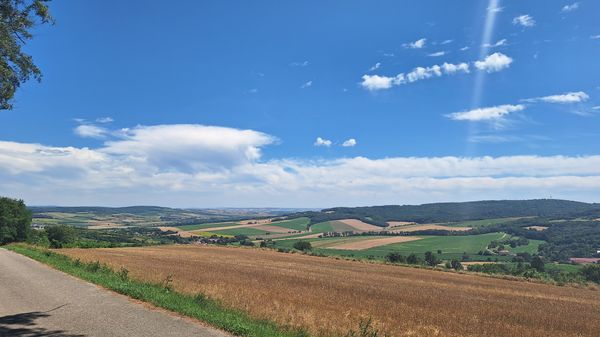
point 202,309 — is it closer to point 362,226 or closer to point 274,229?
point 274,229

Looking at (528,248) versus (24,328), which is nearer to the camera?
(24,328)

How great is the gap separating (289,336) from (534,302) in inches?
968

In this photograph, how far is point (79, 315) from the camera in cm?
1267

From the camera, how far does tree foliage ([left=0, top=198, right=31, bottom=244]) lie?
250ft

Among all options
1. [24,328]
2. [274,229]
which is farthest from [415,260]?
[274,229]

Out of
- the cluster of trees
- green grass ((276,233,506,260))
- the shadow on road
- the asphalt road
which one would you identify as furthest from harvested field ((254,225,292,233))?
the shadow on road

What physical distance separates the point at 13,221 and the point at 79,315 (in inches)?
3194

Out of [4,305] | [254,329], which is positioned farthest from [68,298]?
[254,329]

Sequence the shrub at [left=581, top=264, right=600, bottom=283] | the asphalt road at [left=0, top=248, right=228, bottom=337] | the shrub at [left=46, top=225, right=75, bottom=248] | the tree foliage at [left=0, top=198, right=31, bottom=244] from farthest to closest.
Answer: the shrub at [left=46, top=225, right=75, bottom=248]
the tree foliage at [left=0, top=198, right=31, bottom=244]
the shrub at [left=581, top=264, right=600, bottom=283]
the asphalt road at [left=0, top=248, right=228, bottom=337]

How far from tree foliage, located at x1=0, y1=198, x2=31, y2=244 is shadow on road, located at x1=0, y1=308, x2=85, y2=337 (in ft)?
258

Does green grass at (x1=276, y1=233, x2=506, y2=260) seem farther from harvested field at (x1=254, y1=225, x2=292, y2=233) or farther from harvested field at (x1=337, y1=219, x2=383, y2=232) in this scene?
harvested field at (x1=254, y1=225, x2=292, y2=233)

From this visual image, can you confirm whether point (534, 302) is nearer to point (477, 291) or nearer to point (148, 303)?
point (477, 291)

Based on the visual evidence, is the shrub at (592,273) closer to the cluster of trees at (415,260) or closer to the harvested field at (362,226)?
the cluster of trees at (415,260)

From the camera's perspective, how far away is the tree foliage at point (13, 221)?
7631 centimetres
